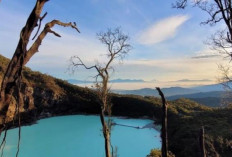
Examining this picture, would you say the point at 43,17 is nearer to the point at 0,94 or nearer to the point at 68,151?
the point at 0,94

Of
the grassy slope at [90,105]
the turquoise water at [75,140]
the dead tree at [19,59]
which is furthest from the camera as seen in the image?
the grassy slope at [90,105]

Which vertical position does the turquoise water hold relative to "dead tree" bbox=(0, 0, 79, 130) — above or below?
below

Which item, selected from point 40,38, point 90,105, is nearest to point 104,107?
point 40,38

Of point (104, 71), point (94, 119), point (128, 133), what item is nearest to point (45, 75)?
point (94, 119)

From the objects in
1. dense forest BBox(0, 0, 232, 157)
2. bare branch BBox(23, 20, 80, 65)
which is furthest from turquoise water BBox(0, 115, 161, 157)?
bare branch BBox(23, 20, 80, 65)

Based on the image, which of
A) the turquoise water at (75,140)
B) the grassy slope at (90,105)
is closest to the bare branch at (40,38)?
the turquoise water at (75,140)

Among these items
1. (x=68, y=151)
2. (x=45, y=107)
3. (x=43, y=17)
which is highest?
(x=43, y=17)

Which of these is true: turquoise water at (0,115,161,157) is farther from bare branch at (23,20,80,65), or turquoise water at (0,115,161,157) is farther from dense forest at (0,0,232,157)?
bare branch at (23,20,80,65)

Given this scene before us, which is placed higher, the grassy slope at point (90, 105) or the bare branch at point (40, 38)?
the bare branch at point (40, 38)

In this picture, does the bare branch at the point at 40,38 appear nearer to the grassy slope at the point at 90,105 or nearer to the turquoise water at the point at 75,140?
the turquoise water at the point at 75,140
